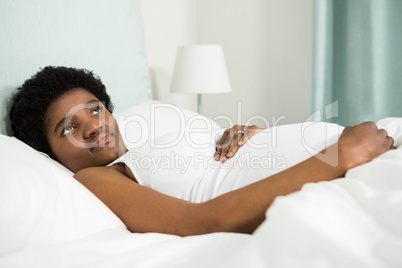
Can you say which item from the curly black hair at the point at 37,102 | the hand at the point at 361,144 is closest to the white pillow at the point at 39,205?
the curly black hair at the point at 37,102

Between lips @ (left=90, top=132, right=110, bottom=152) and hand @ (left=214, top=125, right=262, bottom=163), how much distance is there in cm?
35

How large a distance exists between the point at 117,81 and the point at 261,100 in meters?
1.25

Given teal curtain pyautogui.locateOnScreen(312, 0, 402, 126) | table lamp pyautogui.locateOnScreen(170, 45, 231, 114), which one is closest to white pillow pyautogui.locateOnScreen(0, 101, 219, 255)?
table lamp pyautogui.locateOnScreen(170, 45, 231, 114)

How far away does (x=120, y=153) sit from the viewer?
4.06ft

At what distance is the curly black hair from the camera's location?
3.76ft

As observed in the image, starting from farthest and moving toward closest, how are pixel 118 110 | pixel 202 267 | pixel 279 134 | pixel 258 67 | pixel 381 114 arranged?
pixel 258 67, pixel 381 114, pixel 118 110, pixel 279 134, pixel 202 267

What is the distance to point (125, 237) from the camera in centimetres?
73

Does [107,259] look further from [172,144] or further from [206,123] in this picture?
[206,123]

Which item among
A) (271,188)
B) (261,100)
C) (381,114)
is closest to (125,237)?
(271,188)

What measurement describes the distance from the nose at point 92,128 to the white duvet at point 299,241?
43cm

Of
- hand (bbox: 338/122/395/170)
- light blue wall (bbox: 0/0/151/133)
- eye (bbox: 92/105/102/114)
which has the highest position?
light blue wall (bbox: 0/0/151/133)

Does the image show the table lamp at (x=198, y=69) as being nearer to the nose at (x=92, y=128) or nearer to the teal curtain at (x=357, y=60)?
the teal curtain at (x=357, y=60)

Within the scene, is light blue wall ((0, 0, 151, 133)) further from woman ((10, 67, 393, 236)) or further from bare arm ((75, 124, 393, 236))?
bare arm ((75, 124, 393, 236))

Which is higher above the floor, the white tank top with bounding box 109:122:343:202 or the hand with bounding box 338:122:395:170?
the hand with bounding box 338:122:395:170
